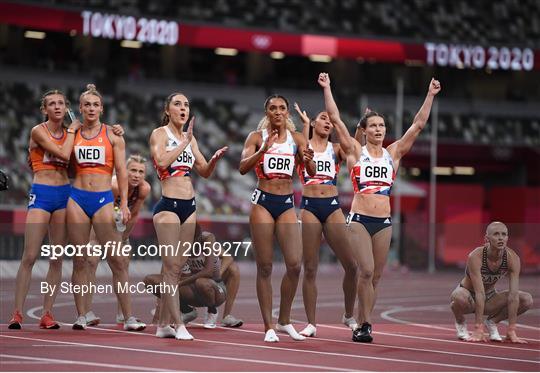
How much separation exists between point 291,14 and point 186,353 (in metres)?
32.1

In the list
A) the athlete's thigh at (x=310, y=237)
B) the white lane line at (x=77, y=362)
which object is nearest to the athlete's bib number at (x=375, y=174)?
the athlete's thigh at (x=310, y=237)

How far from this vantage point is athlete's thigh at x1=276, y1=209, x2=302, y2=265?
36.0 feet

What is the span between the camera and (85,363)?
869 cm

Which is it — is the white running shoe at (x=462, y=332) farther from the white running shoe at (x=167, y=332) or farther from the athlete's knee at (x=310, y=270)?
the white running shoe at (x=167, y=332)

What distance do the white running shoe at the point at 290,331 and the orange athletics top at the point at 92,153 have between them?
2430 mm

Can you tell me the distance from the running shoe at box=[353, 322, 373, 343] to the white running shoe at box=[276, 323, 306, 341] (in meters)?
0.53

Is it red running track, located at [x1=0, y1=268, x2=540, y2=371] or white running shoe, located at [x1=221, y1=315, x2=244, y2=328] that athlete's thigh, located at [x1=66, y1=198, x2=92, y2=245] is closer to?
red running track, located at [x1=0, y1=268, x2=540, y2=371]

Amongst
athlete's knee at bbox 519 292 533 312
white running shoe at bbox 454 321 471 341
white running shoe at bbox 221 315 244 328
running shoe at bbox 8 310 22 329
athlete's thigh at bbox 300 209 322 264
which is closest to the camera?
running shoe at bbox 8 310 22 329

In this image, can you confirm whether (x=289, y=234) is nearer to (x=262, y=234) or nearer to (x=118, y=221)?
(x=262, y=234)

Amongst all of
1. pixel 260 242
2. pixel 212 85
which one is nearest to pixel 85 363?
pixel 260 242

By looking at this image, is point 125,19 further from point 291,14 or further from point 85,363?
point 85,363

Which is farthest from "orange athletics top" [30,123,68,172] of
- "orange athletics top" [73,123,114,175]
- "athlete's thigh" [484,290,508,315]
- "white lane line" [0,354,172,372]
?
"athlete's thigh" [484,290,508,315]

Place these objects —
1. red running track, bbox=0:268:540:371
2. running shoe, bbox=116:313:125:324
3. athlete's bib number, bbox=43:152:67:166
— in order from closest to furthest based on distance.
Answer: red running track, bbox=0:268:540:371, athlete's bib number, bbox=43:152:67:166, running shoe, bbox=116:313:125:324

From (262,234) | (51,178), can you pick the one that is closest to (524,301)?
(262,234)
